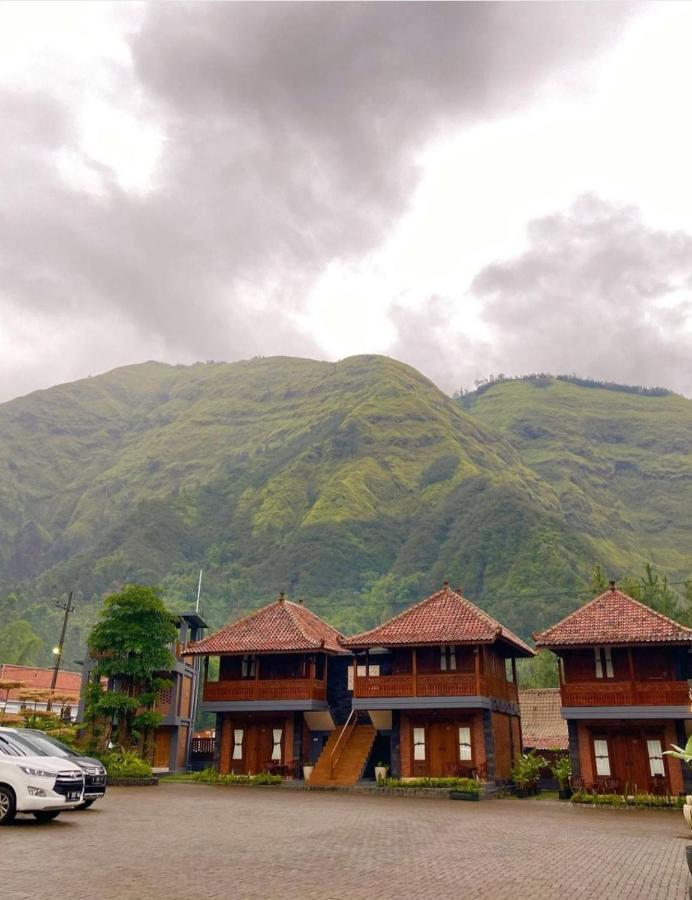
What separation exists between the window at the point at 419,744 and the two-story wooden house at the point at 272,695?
525 cm

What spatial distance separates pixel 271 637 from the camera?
3975 centimetres

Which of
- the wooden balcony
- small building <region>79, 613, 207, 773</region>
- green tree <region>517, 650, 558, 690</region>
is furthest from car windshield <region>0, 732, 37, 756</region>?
green tree <region>517, 650, 558, 690</region>

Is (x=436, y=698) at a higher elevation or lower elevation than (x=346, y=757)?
higher

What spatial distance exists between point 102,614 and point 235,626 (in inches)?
322

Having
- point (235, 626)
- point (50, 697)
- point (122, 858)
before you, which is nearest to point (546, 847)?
point (122, 858)

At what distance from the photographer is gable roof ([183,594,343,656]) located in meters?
38.7

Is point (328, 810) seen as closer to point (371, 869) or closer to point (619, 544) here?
point (371, 869)

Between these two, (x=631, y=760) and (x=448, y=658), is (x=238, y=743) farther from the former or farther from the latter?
(x=631, y=760)

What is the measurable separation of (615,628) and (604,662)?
1.85 metres

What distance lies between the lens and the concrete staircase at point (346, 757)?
3494 cm

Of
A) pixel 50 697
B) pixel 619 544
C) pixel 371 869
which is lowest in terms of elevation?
pixel 371 869

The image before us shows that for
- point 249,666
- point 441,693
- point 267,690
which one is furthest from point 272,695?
point 441,693

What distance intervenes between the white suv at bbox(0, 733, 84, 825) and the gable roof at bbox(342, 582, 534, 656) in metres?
20.5

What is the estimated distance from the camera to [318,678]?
4019 centimetres
